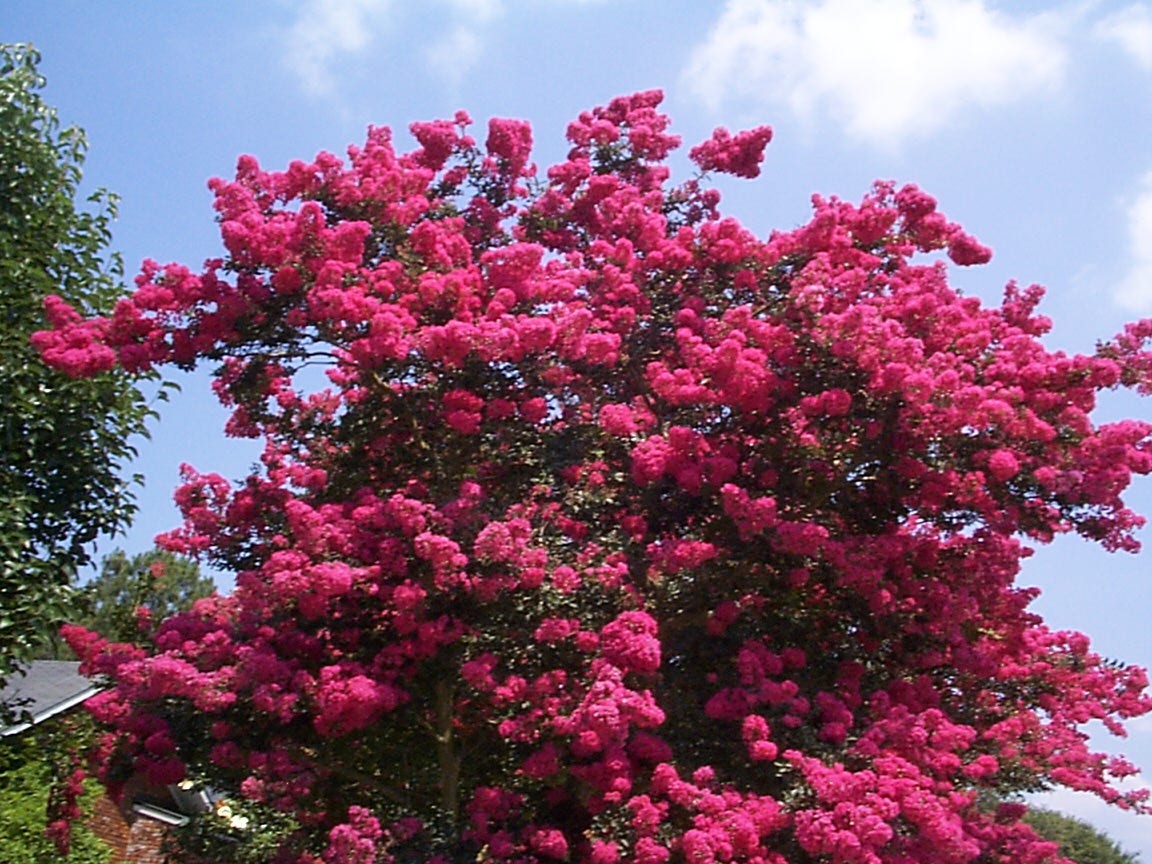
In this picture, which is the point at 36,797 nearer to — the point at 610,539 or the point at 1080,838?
the point at 610,539

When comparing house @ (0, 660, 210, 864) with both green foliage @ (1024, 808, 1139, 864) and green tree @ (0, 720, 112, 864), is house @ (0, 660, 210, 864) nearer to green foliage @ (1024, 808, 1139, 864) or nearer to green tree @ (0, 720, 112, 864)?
green tree @ (0, 720, 112, 864)

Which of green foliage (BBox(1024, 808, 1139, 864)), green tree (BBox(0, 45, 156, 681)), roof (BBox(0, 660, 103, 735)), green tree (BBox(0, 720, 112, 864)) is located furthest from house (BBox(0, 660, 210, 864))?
green foliage (BBox(1024, 808, 1139, 864))

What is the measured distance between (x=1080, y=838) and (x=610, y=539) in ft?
127

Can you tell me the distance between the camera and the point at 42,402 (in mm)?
9547

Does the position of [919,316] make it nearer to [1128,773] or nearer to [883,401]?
[883,401]

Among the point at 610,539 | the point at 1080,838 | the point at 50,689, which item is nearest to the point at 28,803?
the point at 50,689

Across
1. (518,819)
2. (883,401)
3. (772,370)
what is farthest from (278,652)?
(883,401)

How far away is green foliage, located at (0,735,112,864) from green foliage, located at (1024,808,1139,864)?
29946 mm

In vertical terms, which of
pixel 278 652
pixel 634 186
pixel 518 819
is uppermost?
pixel 634 186

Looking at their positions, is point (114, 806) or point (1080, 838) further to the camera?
point (1080, 838)

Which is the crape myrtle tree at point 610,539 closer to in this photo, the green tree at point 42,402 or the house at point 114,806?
the green tree at point 42,402

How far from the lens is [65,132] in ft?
34.4

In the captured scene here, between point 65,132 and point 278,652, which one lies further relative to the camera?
point 65,132

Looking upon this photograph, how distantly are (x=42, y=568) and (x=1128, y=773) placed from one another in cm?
909
